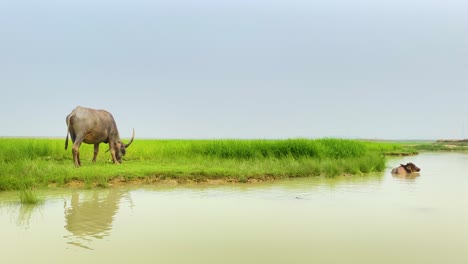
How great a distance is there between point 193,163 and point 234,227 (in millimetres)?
7646

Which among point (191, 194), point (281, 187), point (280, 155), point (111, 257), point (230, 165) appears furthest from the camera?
point (280, 155)

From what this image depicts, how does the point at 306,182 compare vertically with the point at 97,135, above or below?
below

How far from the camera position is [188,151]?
1592 cm

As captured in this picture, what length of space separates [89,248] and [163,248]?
2.67 feet

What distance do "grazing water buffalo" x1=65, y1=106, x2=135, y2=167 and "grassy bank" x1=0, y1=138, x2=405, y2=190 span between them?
0.49 meters

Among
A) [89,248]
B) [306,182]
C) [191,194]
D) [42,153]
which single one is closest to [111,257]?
[89,248]

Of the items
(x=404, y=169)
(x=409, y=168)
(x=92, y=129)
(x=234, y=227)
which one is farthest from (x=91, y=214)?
(x=409, y=168)

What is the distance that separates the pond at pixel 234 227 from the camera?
454cm

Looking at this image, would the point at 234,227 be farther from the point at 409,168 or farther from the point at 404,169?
the point at 409,168

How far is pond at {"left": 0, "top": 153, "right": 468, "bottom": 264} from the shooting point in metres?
4.54

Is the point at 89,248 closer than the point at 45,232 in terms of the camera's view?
Yes

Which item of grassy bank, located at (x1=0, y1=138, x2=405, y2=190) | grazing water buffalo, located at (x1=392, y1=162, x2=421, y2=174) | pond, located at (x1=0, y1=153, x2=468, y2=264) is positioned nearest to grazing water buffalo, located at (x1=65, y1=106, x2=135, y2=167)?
grassy bank, located at (x1=0, y1=138, x2=405, y2=190)

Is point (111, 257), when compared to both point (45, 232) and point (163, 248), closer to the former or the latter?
point (163, 248)

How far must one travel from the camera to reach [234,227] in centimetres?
577
